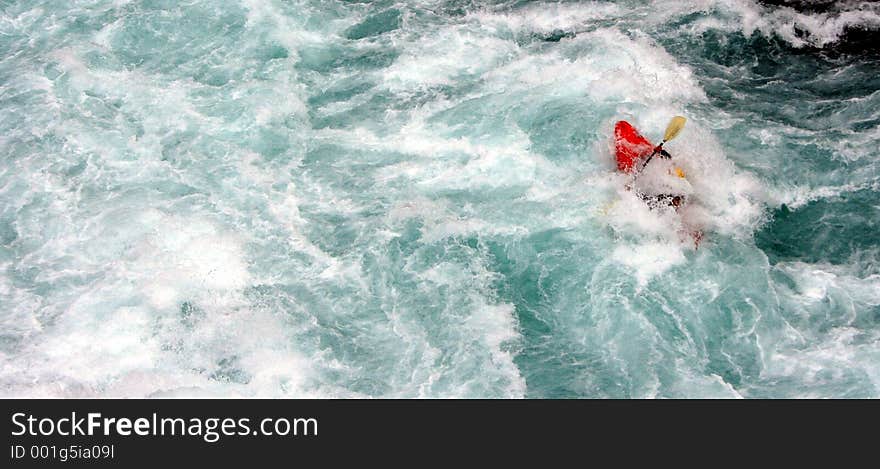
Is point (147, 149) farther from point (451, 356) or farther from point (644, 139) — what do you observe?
point (644, 139)

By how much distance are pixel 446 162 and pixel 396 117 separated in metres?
1.07

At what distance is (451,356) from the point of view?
7273 millimetres

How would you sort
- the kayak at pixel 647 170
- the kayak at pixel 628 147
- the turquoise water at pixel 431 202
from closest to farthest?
the turquoise water at pixel 431 202 < the kayak at pixel 647 170 < the kayak at pixel 628 147

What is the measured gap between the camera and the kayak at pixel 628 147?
27.8ft

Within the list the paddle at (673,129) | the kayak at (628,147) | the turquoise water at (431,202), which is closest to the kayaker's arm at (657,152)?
the paddle at (673,129)

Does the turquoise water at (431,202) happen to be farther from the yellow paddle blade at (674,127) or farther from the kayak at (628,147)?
the yellow paddle blade at (674,127)

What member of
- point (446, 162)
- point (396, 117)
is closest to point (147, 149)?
point (396, 117)

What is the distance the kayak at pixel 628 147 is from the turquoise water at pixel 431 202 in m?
0.23

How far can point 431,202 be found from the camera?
28.0 feet

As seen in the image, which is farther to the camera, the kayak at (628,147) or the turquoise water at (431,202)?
the kayak at (628,147)

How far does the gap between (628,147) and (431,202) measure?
2.35m

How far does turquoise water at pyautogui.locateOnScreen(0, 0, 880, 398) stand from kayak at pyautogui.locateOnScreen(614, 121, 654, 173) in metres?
0.23

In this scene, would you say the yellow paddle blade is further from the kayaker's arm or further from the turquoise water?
the turquoise water

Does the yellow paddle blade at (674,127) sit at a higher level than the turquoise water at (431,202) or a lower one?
higher
